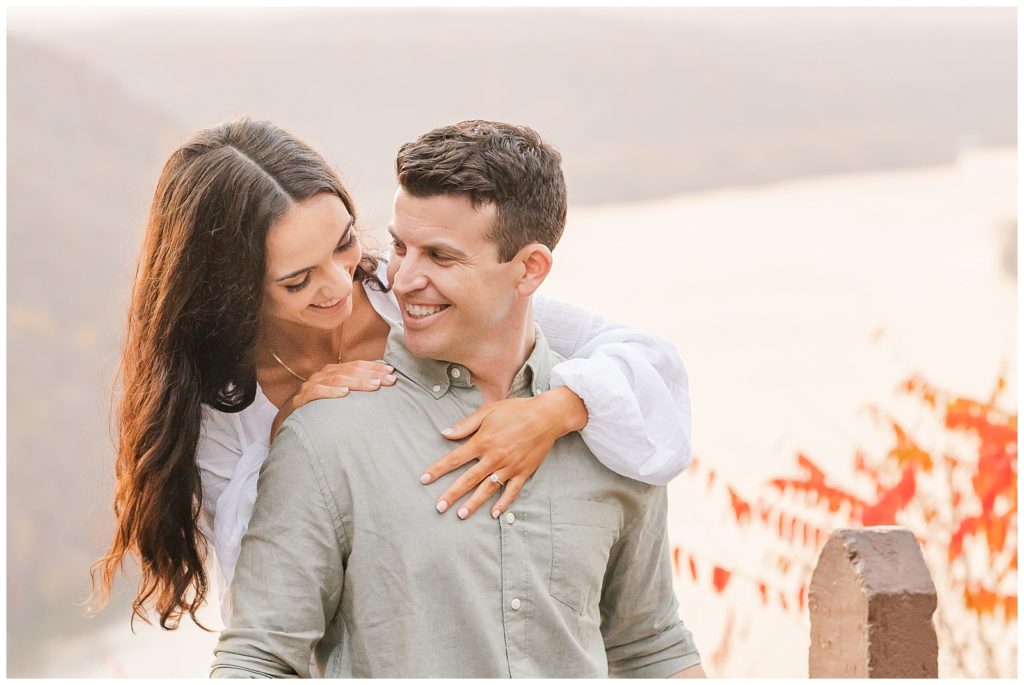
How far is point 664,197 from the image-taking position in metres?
12.1

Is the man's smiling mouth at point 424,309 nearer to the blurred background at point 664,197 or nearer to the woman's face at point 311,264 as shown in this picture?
the woman's face at point 311,264

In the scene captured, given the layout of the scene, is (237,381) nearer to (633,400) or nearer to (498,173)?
(498,173)

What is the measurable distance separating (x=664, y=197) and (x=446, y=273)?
1011 centimetres

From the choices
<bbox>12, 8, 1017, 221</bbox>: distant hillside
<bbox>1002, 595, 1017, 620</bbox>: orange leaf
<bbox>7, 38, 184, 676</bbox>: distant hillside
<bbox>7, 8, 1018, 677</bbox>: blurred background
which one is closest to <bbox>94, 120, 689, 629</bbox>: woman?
<bbox>1002, 595, 1017, 620</bbox>: orange leaf

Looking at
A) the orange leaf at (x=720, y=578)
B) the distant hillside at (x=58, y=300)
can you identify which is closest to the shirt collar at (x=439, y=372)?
the orange leaf at (x=720, y=578)

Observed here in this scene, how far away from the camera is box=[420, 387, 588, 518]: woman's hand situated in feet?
7.40

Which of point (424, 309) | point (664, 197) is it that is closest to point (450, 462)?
point (424, 309)

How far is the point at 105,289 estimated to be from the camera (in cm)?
1055

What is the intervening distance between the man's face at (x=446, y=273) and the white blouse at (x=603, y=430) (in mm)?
244

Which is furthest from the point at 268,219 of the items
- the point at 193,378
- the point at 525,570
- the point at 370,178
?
the point at 370,178

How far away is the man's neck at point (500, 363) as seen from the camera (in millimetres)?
2400

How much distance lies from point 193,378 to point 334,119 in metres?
8.63

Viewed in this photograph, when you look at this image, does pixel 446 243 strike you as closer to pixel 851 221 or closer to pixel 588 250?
pixel 588 250

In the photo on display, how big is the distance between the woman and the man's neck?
0.08 meters
